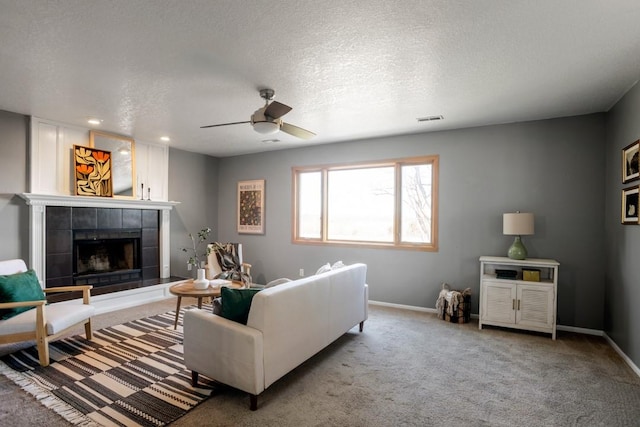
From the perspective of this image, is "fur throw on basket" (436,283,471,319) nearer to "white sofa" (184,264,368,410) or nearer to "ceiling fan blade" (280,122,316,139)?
"white sofa" (184,264,368,410)

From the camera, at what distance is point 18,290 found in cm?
320

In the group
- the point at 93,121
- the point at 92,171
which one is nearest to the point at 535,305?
the point at 93,121

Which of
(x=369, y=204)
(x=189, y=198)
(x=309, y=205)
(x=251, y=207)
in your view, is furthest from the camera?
(x=251, y=207)

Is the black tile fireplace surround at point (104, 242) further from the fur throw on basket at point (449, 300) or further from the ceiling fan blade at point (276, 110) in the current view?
the fur throw on basket at point (449, 300)

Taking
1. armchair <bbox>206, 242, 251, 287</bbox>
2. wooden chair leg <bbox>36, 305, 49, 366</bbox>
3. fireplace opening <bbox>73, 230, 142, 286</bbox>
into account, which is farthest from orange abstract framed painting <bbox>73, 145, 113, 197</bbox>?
wooden chair leg <bbox>36, 305, 49, 366</bbox>

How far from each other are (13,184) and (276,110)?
374 cm

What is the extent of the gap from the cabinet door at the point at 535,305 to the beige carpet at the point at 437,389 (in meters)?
0.22

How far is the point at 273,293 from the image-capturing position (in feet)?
8.02

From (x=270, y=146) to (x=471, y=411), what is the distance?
490 centimetres

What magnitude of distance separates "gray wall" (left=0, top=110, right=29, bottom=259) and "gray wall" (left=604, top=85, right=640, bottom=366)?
6.80m

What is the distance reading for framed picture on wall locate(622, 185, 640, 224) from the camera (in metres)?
3.04

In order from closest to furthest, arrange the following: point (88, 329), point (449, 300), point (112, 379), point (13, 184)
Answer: point (112, 379), point (88, 329), point (13, 184), point (449, 300)

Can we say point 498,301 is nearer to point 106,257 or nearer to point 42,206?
point 106,257

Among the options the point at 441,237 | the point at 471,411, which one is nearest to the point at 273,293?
the point at 471,411
